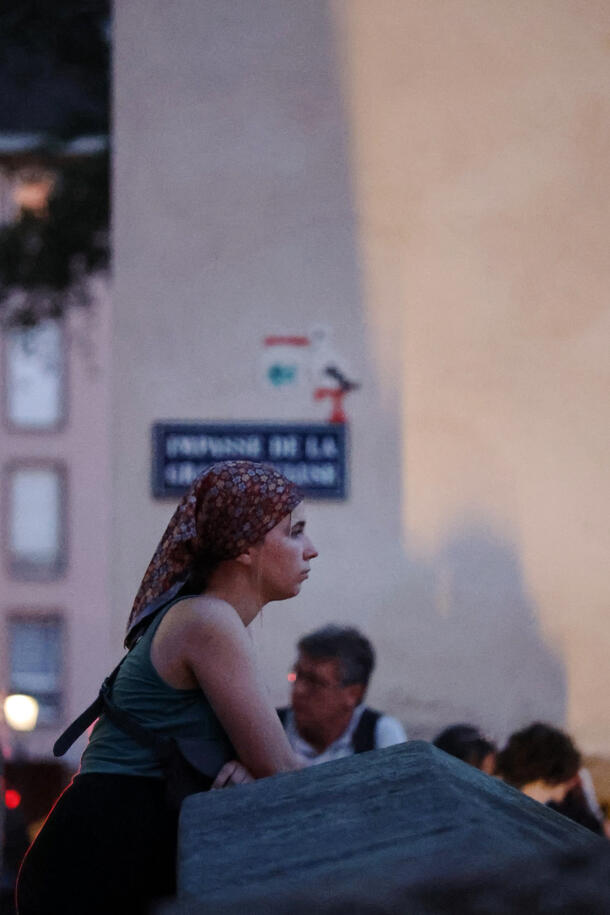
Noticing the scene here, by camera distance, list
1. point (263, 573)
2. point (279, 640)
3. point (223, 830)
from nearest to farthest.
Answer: point (223, 830) < point (263, 573) < point (279, 640)

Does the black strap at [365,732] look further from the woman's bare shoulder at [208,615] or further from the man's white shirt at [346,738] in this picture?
the woman's bare shoulder at [208,615]

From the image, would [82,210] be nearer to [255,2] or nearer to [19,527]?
[255,2]

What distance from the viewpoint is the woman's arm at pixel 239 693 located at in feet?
6.56

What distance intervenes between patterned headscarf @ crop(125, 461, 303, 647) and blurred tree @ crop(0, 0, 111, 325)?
6.84 metres

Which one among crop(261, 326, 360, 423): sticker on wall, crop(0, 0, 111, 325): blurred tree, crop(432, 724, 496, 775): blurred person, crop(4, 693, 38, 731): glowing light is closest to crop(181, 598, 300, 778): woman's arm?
crop(432, 724, 496, 775): blurred person

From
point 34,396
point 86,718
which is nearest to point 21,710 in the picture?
point 86,718

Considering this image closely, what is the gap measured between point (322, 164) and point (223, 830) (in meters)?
5.33

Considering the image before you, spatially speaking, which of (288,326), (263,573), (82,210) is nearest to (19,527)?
(82,210)

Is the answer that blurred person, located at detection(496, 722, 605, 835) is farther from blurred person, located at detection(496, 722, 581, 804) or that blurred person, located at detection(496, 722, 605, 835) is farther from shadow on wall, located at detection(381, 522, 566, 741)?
shadow on wall, located at detection(381, 522, 566, 741)

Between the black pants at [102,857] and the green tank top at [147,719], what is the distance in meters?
0.06

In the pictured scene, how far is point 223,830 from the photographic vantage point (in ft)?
4.43

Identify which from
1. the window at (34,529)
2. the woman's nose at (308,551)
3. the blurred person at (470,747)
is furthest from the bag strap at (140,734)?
the window at (34,529)

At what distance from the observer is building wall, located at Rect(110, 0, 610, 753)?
20.3 feet

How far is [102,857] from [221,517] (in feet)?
1.81
